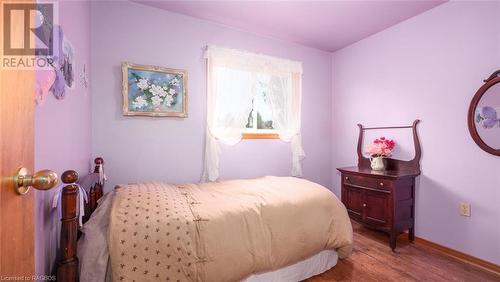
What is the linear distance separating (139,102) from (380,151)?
2746 millimetres

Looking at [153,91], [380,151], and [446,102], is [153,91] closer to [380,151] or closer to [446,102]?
[380,151]

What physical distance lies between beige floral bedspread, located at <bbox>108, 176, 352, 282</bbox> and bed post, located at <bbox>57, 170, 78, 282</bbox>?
0.16 m

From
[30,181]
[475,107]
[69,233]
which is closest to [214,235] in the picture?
[69,233]

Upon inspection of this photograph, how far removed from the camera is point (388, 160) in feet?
9.21

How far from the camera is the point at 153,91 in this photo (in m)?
2.40

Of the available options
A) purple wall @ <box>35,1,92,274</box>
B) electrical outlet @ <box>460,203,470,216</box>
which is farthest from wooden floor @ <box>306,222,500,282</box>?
purple wall @ <box>35,1,92,274</box>

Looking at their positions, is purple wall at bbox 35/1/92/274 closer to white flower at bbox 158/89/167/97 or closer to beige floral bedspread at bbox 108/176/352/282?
beige floral bedspread at bbox 108/176/352/282

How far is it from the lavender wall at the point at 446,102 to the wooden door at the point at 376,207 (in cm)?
52

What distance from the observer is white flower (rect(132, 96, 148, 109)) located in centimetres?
233

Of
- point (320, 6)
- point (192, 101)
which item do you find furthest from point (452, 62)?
point (192, 101)

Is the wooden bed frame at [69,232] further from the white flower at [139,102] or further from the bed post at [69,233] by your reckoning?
the white flower at [139,102]

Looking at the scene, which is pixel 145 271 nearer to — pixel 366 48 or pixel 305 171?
pixel 305 171

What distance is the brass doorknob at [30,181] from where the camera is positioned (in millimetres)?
514

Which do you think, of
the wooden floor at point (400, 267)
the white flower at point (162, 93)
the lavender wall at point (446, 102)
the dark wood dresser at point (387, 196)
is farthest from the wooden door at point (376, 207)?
the white flower at point (162, 93)
